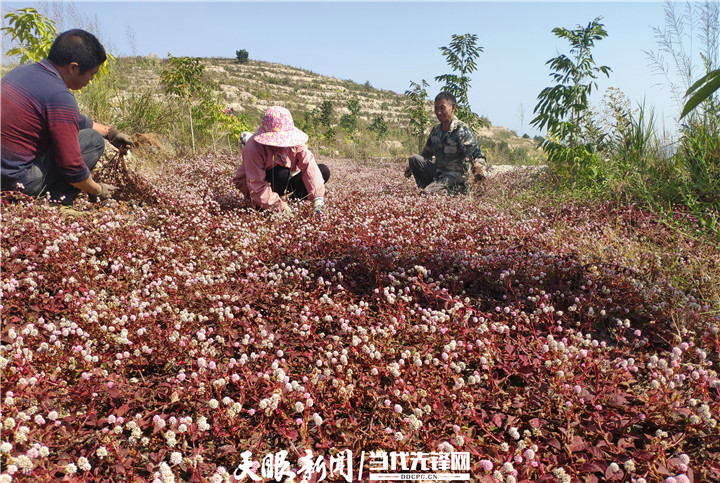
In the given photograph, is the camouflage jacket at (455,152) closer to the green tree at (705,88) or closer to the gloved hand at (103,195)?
the gloved hand at (103,195)

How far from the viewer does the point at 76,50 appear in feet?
14.4

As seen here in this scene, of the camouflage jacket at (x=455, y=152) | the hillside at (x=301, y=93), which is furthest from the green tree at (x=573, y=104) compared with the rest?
the hillside at (x=301, y=93)

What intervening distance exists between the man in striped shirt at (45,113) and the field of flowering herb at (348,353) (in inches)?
16.9

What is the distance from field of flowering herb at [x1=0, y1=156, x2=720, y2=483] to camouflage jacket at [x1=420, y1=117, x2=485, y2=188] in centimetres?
413

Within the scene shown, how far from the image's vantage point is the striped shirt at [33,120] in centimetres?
418

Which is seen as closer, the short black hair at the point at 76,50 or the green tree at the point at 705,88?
the green tree at the point at 705,88

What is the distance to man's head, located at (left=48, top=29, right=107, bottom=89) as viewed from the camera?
14.4 ft

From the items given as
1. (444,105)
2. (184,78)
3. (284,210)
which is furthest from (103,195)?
(184,78)

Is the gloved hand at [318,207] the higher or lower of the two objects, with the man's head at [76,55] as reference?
lower

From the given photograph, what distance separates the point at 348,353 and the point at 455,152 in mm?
7007

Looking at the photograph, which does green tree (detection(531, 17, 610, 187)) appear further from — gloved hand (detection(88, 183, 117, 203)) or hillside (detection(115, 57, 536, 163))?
hillside (detection(115, 57, 536, 163))

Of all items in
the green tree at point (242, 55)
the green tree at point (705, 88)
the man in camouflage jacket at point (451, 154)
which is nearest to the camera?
the green tree at point (705, 88)

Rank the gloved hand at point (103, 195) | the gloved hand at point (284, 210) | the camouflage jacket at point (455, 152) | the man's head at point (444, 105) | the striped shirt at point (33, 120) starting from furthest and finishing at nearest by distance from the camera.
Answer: the camouflage jacket at point (455, 152) → the man's head at point (444, 105) → the gloved hand at point (284, 210) → the gloved hand at point (103, 195) → the striped shirt at point (33, 120)

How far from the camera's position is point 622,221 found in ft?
18.1
